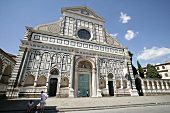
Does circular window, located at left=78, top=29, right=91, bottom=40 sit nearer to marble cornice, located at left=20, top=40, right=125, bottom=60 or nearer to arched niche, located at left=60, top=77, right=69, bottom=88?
marble cornice, located at left=20, top=40, right=125, bottom=60

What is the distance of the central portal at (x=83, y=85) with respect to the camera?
46.0ft

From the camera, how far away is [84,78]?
48.7 ft

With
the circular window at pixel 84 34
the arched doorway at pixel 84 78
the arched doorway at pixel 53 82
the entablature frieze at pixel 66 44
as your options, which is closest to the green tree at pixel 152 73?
the entablature frieze at pixel 66 44

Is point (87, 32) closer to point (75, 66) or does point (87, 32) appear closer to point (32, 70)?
point (75, 66)

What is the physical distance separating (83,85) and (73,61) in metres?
3.96

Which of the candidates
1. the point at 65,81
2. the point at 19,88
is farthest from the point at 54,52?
the point at 19,88

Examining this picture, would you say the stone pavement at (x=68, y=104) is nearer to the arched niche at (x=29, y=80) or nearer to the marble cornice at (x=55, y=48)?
the arched niche at (x=29, y=80)

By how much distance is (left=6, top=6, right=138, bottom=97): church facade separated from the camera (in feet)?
39.2

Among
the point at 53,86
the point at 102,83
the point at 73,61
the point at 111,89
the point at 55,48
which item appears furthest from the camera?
the point at 111,89

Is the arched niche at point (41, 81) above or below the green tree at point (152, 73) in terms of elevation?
below

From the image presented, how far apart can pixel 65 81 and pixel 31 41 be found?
7.17 metres

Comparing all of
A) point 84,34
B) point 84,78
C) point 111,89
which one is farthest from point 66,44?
point 111,89

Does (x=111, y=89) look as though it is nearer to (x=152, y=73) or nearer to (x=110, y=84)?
(x=110, y=84)

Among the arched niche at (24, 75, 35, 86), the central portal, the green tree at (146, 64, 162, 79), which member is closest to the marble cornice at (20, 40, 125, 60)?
the central portal
